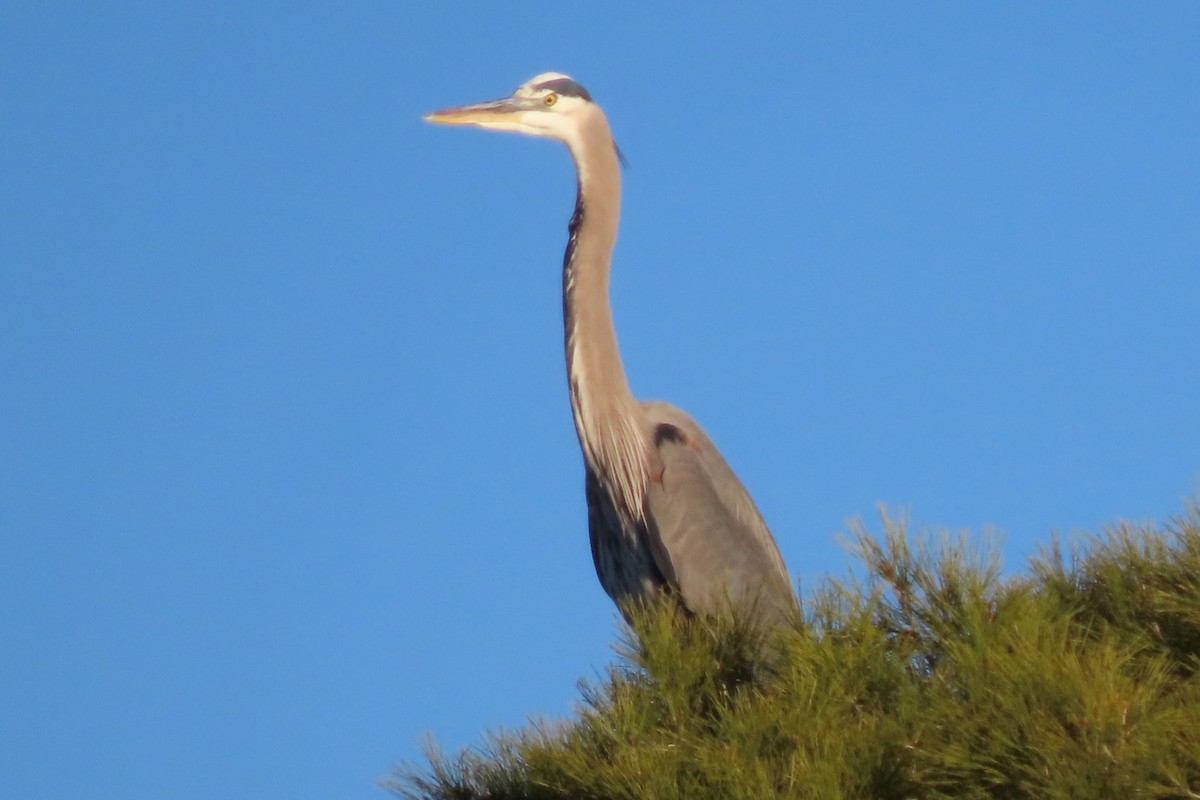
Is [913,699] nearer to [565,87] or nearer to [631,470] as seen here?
[631,470]

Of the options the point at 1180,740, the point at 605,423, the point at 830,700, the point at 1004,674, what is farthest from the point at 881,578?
the point at 605,423

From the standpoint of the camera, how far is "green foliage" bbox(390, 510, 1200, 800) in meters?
2.47

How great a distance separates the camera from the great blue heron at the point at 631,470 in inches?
208

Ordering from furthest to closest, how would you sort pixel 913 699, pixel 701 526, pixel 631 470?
pixel 631 470 < pixel 701 526 < pixel 913 699

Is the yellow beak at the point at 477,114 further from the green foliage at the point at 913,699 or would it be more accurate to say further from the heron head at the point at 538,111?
the green foliage at the point at 913,699

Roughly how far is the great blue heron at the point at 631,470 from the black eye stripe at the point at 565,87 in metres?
0.16

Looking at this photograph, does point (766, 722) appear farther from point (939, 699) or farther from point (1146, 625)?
point (1146, 625)

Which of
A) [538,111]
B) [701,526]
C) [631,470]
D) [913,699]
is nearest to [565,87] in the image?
[538,111]

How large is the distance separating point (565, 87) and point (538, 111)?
0.48 ft

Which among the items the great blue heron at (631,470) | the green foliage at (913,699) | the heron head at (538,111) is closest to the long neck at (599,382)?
the great blue heron at (631,470)

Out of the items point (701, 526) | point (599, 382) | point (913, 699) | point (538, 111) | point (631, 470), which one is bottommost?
point (913, 699)

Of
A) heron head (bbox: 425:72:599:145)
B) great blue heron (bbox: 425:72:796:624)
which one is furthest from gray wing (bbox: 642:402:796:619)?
heron head (bbox: 425:72:599:145)

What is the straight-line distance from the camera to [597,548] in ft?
18.9

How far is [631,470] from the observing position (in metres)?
5.47
